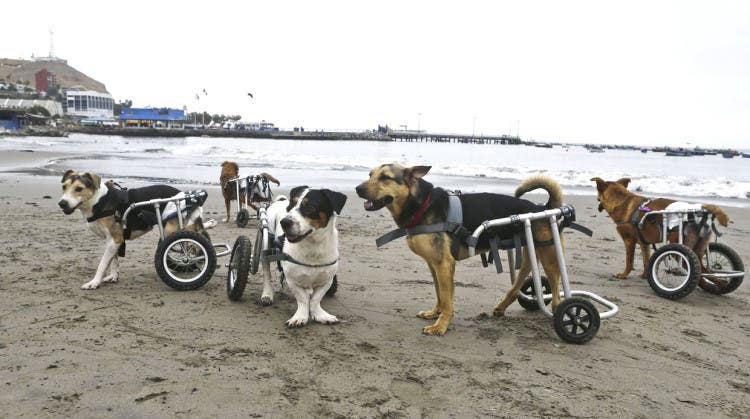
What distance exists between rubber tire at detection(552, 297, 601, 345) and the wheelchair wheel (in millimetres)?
2263

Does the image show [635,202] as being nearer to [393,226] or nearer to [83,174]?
[393,226]

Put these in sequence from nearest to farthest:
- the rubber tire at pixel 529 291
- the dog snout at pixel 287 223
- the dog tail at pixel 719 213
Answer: the dog snout at pixel 287 223 → the rubber tire at pixel 529 291 → the dog tail at pixel 719 213

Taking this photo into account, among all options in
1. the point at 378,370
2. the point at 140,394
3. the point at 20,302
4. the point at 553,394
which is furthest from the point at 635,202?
the point at 20,302

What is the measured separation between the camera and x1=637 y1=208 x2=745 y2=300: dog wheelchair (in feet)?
19.5

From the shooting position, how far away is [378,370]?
381cm

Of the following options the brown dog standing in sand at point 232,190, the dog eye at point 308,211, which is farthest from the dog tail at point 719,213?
the brown dog standing in sand at point 232,190

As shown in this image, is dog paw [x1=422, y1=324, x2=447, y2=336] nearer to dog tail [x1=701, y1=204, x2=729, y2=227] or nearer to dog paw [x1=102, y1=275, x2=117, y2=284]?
dog paw [x1=102, y1=275, x2=117, y2=284]

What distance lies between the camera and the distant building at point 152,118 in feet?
423

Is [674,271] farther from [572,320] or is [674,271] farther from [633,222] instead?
[572,320]

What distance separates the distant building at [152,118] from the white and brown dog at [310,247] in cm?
13650

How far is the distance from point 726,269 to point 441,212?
452cm

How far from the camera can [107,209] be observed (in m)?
5.71

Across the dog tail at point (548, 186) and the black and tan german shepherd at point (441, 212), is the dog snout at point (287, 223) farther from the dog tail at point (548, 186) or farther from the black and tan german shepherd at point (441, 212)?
the dog tail at point (548, 186)

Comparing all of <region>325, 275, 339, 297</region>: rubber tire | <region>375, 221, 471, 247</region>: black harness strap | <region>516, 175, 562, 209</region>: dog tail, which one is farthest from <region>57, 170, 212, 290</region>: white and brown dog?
<region>516, 175, 562, 209</region>: dog tail
